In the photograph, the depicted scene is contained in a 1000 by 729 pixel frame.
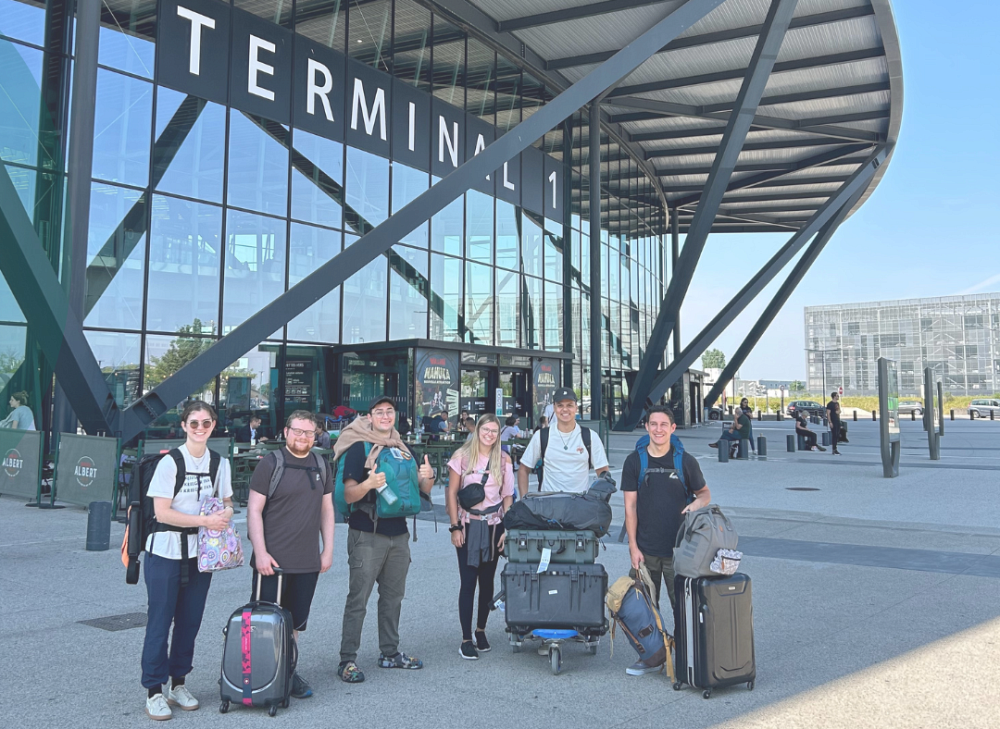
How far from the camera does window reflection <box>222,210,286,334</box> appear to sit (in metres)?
19.0

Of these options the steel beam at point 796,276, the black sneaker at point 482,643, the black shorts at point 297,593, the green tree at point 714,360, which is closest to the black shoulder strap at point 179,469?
the black shorts at point 297,593

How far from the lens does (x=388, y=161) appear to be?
23266 millimetres

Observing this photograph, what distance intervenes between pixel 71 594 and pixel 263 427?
500 inches

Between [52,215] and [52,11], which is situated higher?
[52,11]

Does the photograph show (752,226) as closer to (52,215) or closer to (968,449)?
(968,449)

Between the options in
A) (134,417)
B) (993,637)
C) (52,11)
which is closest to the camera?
(993,637)

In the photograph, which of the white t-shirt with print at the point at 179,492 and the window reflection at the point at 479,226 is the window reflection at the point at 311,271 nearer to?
the window reflection at the point at 479,226

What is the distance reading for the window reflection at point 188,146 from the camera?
699 inches

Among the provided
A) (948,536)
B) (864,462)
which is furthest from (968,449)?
(948,536)

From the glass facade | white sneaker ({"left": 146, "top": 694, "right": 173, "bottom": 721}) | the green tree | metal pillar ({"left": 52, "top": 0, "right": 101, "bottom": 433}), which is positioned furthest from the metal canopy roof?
the green tree

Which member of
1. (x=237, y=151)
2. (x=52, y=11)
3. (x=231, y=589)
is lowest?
(x=231, y=589)

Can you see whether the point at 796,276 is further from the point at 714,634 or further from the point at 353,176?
the point at 714,634

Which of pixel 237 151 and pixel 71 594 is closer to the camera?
pixel 71 594

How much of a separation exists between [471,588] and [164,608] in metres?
1.94
